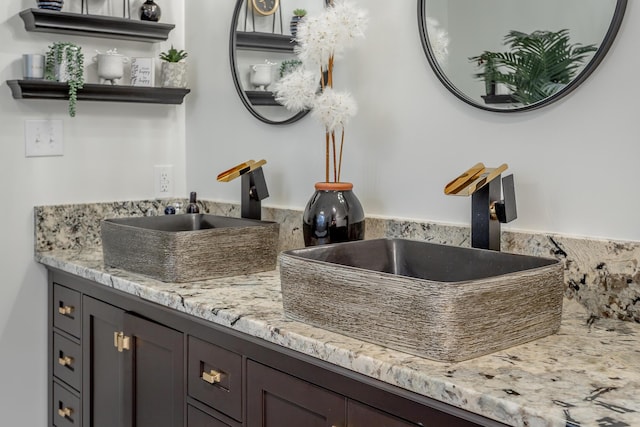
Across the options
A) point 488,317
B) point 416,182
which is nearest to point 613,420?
point 488,317

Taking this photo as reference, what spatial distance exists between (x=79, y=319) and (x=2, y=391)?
1.40ft

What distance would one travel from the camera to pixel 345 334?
1.22 metres

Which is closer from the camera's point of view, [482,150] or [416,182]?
[482,150]

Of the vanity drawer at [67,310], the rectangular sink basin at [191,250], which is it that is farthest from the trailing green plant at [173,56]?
the vanity drawer at [67,310]

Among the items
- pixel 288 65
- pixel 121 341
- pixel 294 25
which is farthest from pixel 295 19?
pixel 121 341

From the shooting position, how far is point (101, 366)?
6.54 ft

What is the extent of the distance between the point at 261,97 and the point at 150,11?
1.78 ft

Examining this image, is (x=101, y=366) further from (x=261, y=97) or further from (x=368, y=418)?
(x=368, y=418)

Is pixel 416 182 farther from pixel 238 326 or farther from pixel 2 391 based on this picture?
pixel 2 391

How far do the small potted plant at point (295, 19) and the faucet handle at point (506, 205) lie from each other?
2.97 feet

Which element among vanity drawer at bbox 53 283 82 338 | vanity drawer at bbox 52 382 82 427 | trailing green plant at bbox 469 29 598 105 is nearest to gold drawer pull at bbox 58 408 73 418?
vanity drawer at bbox 52 382 82 427

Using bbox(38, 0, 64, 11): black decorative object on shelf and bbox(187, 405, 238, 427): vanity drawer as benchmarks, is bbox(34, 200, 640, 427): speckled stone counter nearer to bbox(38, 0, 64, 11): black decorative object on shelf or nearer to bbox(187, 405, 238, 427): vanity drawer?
bbox(187, 405, 238, 427): vanity drawer

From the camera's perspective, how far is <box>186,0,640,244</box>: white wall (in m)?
1.36

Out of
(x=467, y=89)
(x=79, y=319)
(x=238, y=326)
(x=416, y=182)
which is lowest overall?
(x=79, y=319)
